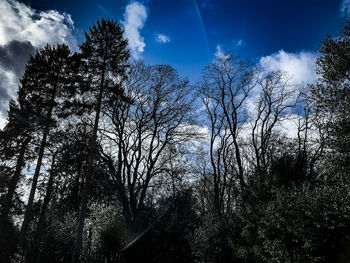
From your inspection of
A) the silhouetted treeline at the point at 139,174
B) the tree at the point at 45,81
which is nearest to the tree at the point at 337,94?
the silhouetted treeline at the point at 139,174

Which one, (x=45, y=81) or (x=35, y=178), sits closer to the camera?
(x=35, y=178)

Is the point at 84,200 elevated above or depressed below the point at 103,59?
below

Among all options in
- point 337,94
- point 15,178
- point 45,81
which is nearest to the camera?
point 337,94

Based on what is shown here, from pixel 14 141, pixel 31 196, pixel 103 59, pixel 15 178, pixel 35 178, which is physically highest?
pixel 103 59

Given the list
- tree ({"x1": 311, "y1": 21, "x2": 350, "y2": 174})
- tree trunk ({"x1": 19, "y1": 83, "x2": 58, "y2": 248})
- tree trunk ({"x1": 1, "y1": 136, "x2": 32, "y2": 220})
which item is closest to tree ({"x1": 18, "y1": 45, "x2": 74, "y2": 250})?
tree trunk ({"x1": 19, "y1": 83, "x2": 58, "y2": 248})

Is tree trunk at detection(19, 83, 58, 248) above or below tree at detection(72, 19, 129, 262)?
below

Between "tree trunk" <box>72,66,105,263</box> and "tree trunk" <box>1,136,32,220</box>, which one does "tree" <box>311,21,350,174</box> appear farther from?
"tree trunk" <box>1,136,32,220</box>

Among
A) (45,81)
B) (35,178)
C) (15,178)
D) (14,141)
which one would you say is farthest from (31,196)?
(45,81)

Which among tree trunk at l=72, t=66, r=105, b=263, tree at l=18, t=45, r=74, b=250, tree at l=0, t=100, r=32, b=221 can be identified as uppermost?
tree at l=18, t=45, r=74, b=250

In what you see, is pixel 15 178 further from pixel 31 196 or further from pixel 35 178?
pixel 35 178

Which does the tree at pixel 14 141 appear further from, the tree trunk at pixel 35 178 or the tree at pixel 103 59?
the tree at pixel 103 59

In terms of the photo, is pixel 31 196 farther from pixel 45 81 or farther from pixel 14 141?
pixel 45 81

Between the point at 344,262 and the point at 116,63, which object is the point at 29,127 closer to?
the point at 116,63

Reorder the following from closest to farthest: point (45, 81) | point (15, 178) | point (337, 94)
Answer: point (337, 94) → point (45, 81) → point (15, 178)
